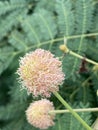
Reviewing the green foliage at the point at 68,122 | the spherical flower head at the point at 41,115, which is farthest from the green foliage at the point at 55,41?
the spherical flower head at the point at 41,115

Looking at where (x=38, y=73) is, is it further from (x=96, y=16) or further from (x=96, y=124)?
(x=96, y=16)

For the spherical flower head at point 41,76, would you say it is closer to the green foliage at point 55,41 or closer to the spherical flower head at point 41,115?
the spherical flower head at point 41,115

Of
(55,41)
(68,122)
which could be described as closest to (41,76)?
(68,122)

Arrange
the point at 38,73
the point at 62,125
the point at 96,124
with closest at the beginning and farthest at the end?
the point at 38,73
the point at 96,124
the point at 62,125

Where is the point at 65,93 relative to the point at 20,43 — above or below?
below

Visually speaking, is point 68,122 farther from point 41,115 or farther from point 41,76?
point 41,76

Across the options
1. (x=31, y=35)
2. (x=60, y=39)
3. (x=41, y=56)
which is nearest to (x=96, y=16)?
(x=60, y=39)
